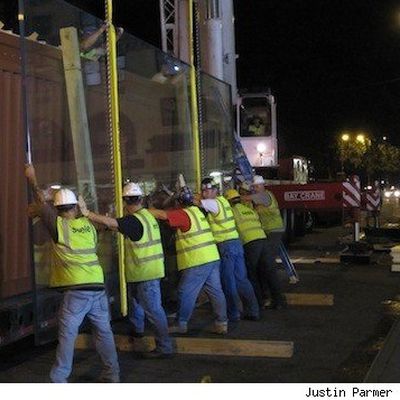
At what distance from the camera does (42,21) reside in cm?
598

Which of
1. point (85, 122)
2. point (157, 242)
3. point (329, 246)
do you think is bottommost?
point (329, 246)

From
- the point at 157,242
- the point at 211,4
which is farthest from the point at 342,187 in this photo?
the point at 157,242

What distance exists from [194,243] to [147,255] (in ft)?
2.78

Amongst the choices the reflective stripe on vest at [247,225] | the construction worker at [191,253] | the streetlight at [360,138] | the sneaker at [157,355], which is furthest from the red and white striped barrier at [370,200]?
the streetlight at [360,138]

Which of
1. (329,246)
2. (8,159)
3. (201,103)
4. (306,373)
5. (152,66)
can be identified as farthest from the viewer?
(329,246)

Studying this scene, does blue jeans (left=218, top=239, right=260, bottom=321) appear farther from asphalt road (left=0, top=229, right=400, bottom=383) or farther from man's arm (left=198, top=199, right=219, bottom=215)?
man's arm (left=198, top=199, right=219, bottom=215)

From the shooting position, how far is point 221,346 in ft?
21.5

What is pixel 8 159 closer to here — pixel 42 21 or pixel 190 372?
pixel 42 21

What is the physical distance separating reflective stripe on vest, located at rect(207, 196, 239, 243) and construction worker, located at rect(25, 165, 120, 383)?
8.75 feet

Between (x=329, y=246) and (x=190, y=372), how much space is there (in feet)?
38.9

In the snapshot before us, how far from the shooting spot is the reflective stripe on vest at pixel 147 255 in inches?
244

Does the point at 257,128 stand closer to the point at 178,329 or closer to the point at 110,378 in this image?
the point at 178,329

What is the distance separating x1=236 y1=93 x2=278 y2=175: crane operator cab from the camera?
1792cm

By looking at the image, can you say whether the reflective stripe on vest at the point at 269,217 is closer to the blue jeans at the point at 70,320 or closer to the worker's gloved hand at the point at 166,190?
the worker's gloved hand at the point at 166,190
